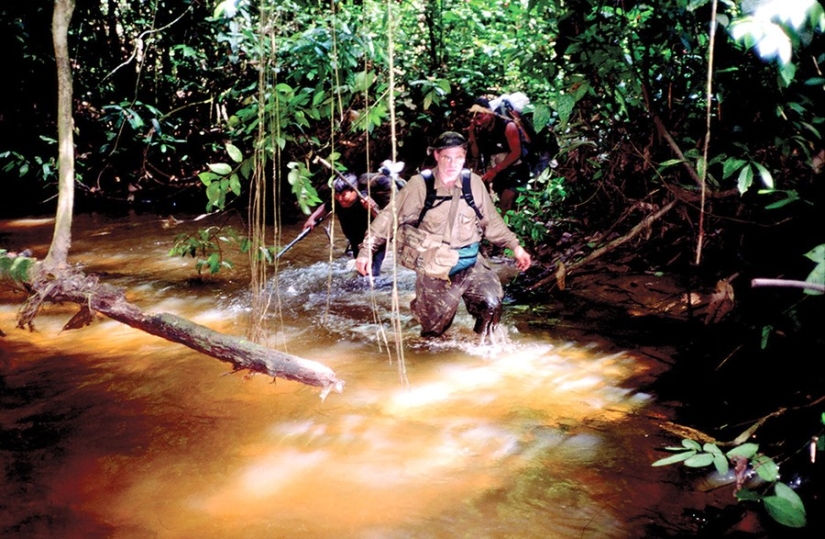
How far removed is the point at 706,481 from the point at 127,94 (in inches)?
442

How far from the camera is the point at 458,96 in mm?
9625

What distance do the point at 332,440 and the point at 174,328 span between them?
4.52 ft

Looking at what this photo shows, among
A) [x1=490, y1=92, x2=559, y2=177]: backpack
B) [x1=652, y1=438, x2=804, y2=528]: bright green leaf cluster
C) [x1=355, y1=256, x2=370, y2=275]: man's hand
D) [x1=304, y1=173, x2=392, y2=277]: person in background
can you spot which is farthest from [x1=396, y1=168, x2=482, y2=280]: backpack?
[x1=652, y1=438, x2=804, y2=528]: bright green leaf cluster

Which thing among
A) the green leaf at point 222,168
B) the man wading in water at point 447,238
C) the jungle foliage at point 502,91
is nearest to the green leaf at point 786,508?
the jungle foliage at point 502,91

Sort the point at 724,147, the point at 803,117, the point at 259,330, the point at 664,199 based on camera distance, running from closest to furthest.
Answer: the point at 803,117, the point at 259,330, the point at 724,147, the point at 664,199

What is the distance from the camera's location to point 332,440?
368cm

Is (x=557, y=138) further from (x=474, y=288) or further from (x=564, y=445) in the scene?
(x=564, y=445)

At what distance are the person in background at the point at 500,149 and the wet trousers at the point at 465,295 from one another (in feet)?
7.42

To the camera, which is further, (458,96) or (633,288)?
(458,96)

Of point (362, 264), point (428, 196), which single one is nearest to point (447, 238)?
point (428, 196)

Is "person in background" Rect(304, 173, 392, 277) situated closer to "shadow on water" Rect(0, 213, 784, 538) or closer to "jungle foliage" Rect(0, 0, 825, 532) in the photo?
"jungle foliage" Rect(0, 0, 825, 532)

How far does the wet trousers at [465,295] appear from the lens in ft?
16.3

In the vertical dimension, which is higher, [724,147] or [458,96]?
[458,96]

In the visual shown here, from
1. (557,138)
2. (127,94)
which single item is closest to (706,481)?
(557,138)
